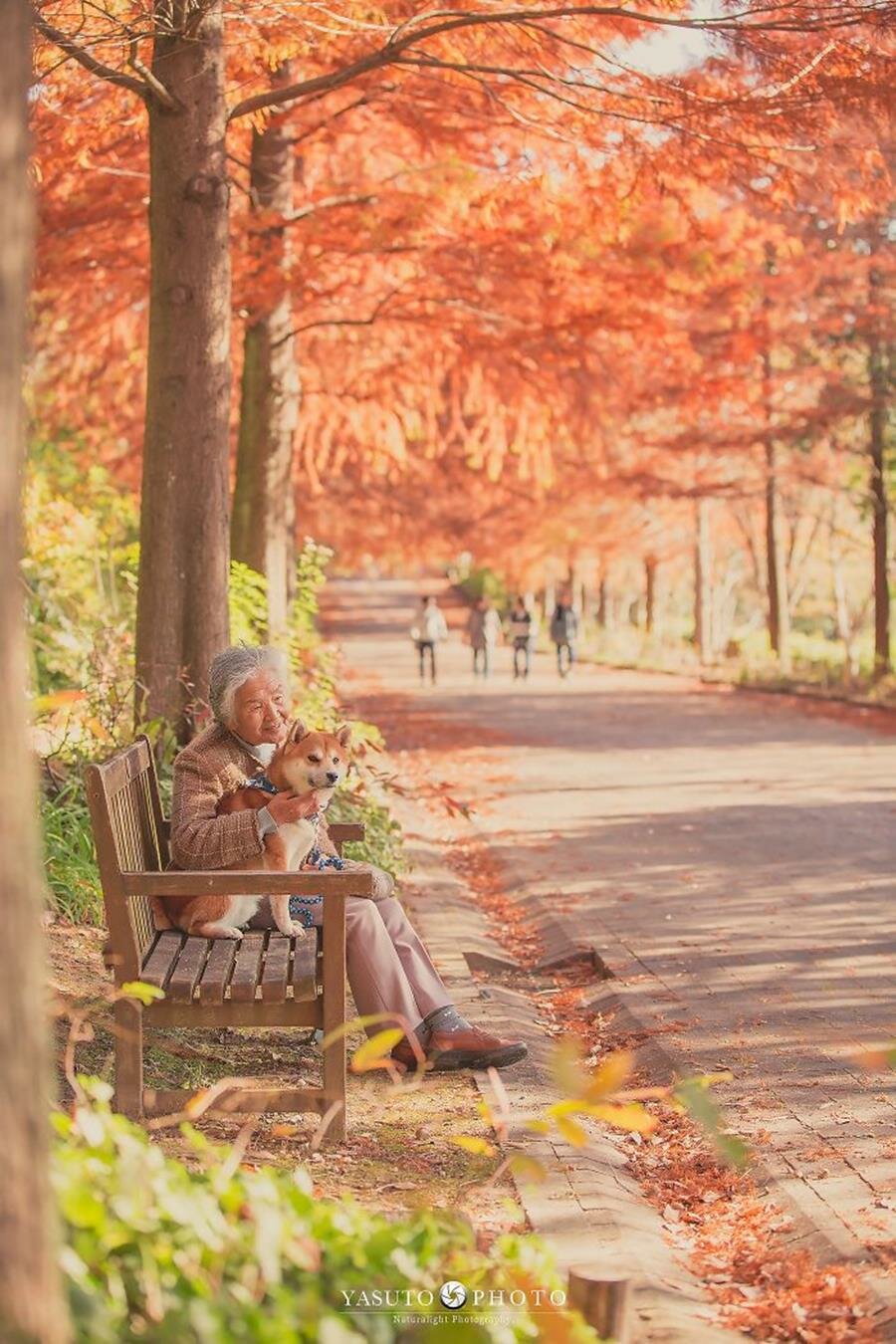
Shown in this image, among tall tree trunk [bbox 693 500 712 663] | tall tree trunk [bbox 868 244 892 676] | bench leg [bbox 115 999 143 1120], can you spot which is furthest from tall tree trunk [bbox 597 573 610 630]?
bench leg [bbox 115 999 143 1120]

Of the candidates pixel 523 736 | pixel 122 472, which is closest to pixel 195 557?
pixel 523 736

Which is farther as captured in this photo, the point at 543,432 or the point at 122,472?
the point at 122,472

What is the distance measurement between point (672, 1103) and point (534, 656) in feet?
142

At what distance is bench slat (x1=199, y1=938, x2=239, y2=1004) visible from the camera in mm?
5566

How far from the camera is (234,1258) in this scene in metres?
3.31

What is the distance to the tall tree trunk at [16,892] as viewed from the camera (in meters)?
2.72

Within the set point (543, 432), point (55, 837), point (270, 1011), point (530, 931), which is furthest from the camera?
point (543, 432)

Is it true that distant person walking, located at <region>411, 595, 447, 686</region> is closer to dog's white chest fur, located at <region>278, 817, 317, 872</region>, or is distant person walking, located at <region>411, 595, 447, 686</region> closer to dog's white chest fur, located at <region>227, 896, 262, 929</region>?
dog's white chest fur, located at <region>227, 896, 262, 929</region>

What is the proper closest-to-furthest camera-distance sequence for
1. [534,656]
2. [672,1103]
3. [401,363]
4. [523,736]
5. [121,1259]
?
1. [121,1259]
2. [672,1103]
3. [401,363]
4. [523,736]
5. [534,656]

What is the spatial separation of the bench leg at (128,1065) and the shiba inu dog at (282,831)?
0.74 meters

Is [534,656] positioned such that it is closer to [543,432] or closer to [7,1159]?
[543,432]

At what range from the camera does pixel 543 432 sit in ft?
59.9

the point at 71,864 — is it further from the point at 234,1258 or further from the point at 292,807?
the point at 234,1258

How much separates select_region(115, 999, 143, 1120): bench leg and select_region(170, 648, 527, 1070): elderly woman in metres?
0.77
